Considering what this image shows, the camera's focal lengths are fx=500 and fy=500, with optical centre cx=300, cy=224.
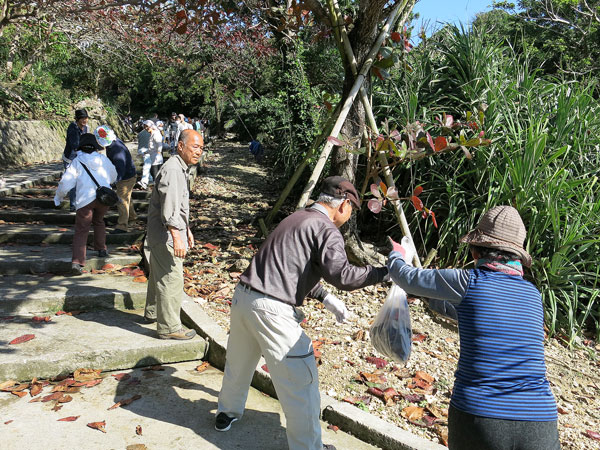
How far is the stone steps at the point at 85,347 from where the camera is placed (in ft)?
13.1

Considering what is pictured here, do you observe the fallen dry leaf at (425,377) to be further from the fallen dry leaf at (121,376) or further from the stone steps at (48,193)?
the stone steps at (48,193)

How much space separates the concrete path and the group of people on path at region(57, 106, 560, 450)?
7.7 inches

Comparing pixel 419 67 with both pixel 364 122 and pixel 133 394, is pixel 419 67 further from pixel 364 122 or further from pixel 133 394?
pixel 133 394

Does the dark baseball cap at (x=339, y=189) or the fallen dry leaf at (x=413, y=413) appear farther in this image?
the fallen dry leaf at (x=413, y=413)

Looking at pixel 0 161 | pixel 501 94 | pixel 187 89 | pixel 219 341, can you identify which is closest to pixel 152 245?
pixel 219 341

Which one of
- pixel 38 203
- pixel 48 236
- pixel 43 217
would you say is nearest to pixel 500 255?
pixel 48 236

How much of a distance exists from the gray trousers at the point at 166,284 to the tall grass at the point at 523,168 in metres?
2.81

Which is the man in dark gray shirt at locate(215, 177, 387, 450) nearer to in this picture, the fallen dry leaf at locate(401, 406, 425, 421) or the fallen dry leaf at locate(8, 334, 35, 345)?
the fallen dry leaf at locate(401, 406, 425, 421)

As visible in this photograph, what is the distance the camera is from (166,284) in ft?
14.3

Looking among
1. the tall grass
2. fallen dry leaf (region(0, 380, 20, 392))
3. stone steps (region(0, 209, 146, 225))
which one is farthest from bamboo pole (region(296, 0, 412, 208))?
stone steps (region(0, 209, 146, 225))

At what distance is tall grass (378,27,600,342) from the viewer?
17.0 feet

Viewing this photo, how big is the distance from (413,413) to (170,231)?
2372mm

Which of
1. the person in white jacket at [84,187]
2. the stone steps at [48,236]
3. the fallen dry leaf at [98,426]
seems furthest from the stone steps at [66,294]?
the fallen dry leaf at [98,426]

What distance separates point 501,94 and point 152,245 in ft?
15.1
